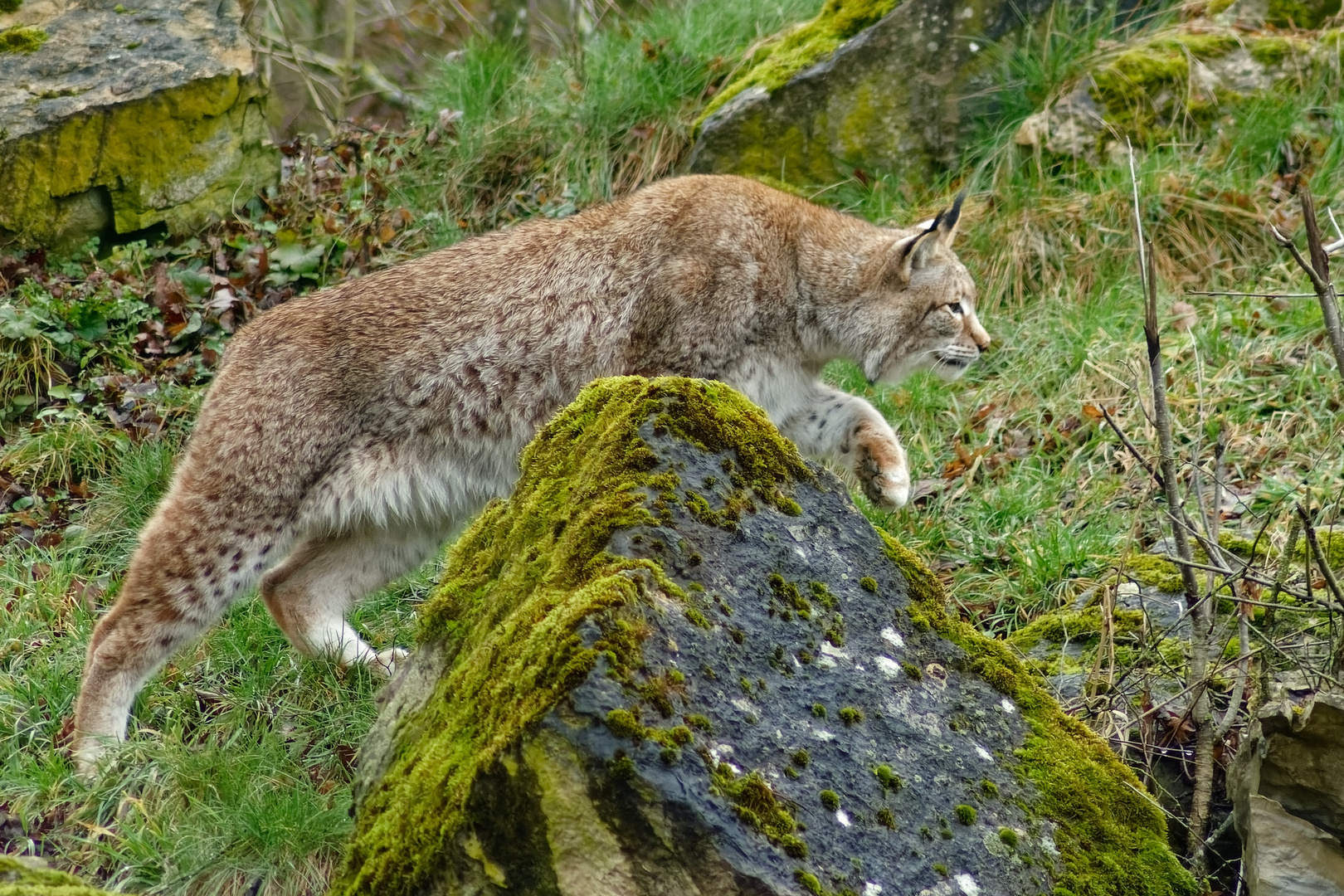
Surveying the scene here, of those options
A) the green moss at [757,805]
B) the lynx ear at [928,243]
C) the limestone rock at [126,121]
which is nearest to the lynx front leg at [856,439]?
the lynx ear at [928,243]

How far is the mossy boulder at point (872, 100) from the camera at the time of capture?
8.04m

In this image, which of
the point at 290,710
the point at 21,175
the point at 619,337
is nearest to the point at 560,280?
the point at 619,337

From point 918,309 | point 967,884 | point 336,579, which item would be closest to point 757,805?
point 967,884

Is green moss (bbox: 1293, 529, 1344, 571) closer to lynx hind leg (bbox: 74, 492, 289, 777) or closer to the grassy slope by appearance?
the grassy slope

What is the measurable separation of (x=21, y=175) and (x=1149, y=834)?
7.17m

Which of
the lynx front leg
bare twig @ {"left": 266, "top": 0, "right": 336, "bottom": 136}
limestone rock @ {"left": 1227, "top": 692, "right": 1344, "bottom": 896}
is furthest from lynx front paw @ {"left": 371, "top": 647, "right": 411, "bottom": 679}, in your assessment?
bare twig @ {"left": 266, "top": 0, "right": 336, "bottom": 136}

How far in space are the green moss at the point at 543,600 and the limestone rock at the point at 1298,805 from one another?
126 centimetres

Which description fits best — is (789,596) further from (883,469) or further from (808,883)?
(883,469)

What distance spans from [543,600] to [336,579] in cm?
296

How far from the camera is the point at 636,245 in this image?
5570 millimetres

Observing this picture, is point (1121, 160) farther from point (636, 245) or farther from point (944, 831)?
point (944, 831)

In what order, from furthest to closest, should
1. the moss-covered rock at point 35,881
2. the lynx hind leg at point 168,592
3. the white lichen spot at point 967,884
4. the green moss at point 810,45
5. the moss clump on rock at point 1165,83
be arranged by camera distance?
the green moss at point 810,45, the moss clump on rock at point 1165,83, the lynx hind leg at point 168,592, the white lichen spot at point 967,884, the moss-covered rock at point 35,881

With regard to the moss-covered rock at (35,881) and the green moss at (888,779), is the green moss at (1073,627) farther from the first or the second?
the moss-covered rock at (35,881)

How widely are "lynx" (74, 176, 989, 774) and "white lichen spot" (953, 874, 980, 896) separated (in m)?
2.86
